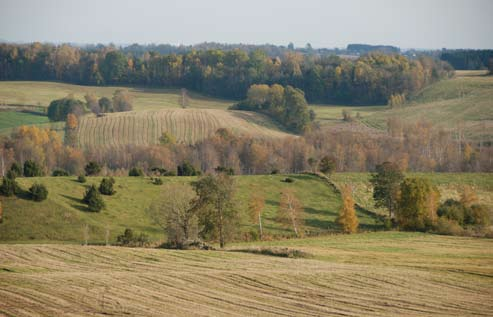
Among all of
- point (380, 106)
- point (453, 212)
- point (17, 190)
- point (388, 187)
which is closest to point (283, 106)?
point (380, 106)

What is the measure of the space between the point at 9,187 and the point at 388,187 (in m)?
37.6

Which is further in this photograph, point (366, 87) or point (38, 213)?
point (366, 87)

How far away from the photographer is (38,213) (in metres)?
58.8

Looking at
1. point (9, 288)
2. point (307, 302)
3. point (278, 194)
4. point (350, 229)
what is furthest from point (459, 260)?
point (278, 194)

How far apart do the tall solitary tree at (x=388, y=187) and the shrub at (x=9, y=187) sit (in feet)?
119

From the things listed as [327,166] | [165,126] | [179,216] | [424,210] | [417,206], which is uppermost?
[165,126]

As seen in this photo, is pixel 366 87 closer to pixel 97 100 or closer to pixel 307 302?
pixel 97 100

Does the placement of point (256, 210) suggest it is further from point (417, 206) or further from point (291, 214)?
point (417, 206)

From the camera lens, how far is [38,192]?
6059cm

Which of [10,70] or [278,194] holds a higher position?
[10,70]

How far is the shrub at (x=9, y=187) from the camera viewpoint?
197ft

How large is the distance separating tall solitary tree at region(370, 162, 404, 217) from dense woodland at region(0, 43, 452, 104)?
90.9 meters

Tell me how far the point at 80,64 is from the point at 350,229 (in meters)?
136

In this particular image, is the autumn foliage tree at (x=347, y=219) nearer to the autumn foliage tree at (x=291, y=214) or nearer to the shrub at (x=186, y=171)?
the autumn foliage tree at (x=291, y=214)
